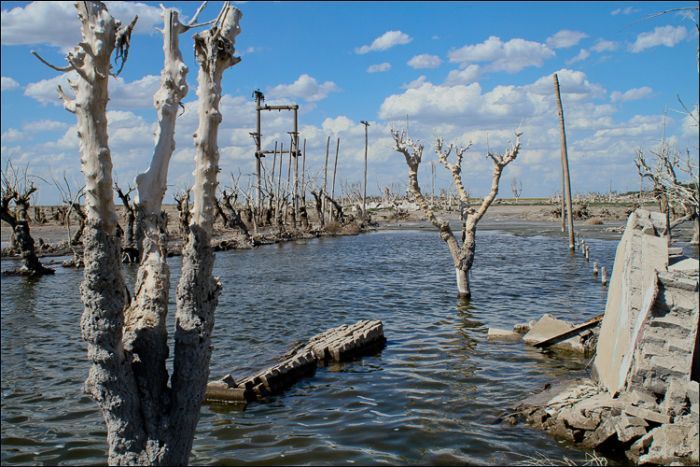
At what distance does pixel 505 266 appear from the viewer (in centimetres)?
2444

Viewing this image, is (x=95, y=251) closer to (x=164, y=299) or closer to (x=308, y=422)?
(x=164, y=299)

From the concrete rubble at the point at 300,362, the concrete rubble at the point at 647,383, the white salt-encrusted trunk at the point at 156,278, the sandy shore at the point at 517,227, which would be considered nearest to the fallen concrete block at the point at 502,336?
the concrete rubble at the point at 300,362

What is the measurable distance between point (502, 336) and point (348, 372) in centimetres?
370

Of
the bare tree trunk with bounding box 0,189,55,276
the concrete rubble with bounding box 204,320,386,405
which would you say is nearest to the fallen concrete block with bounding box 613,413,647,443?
the concrete rubble with bounding box 204,320,386,405

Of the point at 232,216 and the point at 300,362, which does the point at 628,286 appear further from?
the point at 232,216

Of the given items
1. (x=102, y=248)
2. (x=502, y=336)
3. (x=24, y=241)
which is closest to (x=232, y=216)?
(x=24, y=241)

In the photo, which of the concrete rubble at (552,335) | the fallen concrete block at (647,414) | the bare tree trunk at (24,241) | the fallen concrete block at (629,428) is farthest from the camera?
the bare tree trunk at (24,241)

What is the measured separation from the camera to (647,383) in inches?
260

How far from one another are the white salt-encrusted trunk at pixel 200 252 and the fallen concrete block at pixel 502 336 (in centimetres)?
827

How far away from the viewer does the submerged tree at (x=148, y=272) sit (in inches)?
176

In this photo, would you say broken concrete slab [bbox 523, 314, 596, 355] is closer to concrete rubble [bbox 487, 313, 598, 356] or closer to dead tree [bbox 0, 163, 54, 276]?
concrete rubble [bbox 487, 313, 598, 356]

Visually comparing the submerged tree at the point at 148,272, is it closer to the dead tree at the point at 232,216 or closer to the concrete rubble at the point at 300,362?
the concrete rubble at the point at 300,362

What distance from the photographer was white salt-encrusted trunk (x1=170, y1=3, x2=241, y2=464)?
511cm

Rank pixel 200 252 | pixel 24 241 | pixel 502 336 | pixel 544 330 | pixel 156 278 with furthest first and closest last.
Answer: pixel 24 241
pixel 502 336
pixel 544 330
pixel 156 278
pixel 200 252
